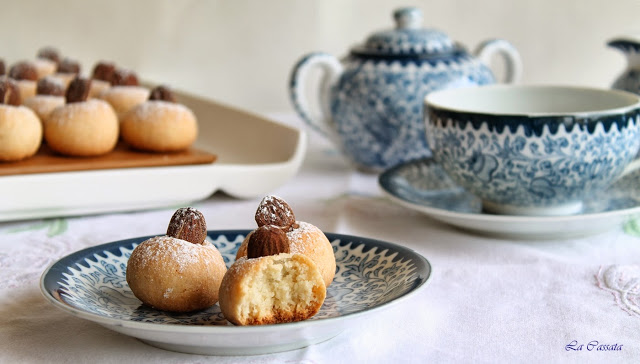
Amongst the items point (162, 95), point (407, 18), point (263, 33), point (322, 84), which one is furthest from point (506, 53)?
point (263, 33)

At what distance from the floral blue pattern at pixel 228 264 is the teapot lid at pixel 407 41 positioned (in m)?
0.45

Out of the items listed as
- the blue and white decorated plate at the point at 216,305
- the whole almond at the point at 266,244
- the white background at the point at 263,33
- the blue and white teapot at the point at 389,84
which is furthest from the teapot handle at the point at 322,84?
the white background at the point at 263,33

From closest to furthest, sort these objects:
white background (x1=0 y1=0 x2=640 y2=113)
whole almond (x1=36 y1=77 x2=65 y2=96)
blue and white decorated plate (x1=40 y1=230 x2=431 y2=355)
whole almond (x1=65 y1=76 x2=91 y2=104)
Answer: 1. blue and white decorated plate (x1=40 y1=230 x2=431 y2=355)
2. whole almond (x1=65 y1=76 x2=91 y2=104)
3. whole almond (x1=36 y1=77 x2=65 y2=96)
4. white background (x1=0 y1=0 x2=640 y2=113)

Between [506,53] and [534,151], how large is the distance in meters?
0.46

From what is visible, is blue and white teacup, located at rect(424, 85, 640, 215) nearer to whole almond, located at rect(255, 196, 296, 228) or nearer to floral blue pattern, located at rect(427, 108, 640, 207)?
floral blue pattern, located at rect(427, 108, 640, 207)

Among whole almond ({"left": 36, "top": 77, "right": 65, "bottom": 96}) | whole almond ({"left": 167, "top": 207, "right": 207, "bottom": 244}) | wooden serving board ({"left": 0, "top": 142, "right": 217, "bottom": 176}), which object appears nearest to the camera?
whole almond ({"left": 167, "top": 207, "right": 207, "bottom": 244})

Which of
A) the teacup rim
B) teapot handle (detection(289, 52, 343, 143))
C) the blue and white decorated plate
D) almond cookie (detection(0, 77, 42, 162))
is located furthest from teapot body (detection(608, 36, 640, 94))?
almond cookie (detection(0, 77, 42, 162))

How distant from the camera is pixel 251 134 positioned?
3.49 ft

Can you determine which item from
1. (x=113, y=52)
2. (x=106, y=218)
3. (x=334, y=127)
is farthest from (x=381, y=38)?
(x=113, y=52)

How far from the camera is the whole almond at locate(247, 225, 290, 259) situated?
0.48m

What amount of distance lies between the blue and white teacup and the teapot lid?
237mm

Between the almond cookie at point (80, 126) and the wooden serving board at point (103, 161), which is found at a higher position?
the almond cookie at point (80, 126)

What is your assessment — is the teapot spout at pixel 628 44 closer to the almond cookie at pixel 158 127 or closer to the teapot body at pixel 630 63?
the teapot body at pixel 630 63

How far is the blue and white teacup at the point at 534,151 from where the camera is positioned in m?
0.68
